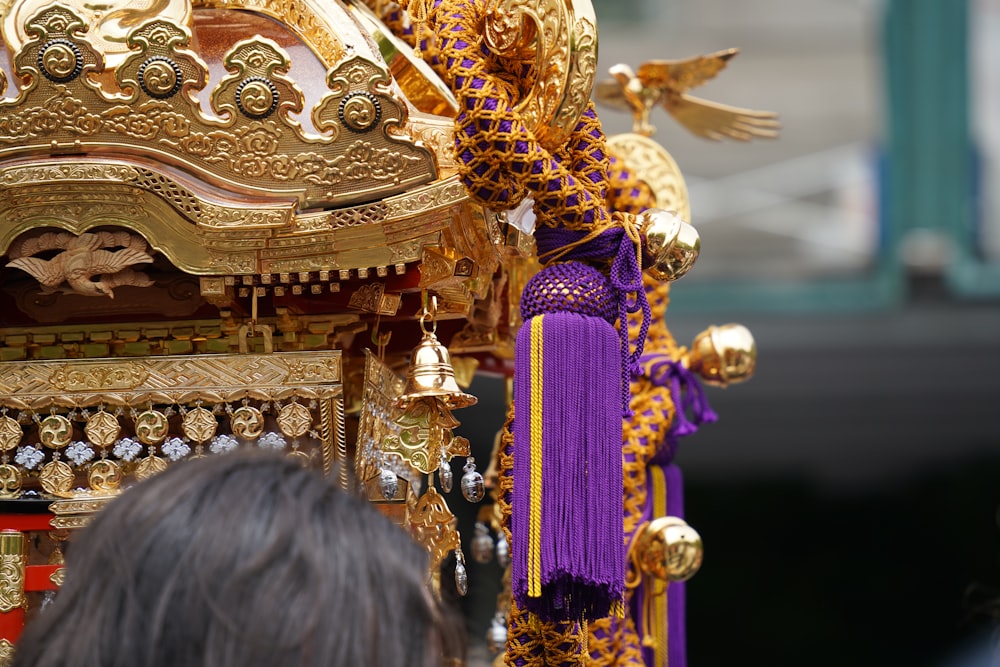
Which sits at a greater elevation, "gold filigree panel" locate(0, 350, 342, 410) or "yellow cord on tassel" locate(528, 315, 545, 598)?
"gold filigree panel" locate(0, 350, 342, 410)

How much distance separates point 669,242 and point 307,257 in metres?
0.41

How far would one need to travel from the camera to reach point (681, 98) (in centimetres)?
243

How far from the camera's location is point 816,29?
510 centimetres

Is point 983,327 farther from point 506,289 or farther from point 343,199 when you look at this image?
point 343,199

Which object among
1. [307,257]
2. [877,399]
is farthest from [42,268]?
[877,399]

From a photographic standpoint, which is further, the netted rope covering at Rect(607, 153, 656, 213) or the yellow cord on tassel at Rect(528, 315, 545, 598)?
the netted rope covering at Rect(607, 153, 656, 213)

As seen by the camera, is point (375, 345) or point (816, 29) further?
point (816, 29)

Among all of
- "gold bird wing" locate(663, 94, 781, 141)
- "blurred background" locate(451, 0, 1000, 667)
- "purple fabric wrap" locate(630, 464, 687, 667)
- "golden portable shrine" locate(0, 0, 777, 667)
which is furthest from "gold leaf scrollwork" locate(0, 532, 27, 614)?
"blurred background" locate(451, 0, 1000, 667)

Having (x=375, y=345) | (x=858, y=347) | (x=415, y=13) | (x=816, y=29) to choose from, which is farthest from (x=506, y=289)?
(x=816, y=29)

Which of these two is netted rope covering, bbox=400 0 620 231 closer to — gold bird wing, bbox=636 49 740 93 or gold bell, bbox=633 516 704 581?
gold bell, bbox=633 516 704 581

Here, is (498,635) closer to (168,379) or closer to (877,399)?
(168,379)

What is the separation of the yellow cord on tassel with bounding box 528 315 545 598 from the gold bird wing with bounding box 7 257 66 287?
55 cm

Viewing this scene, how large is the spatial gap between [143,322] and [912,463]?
11.3ft

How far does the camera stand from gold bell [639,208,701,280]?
1603 mm
